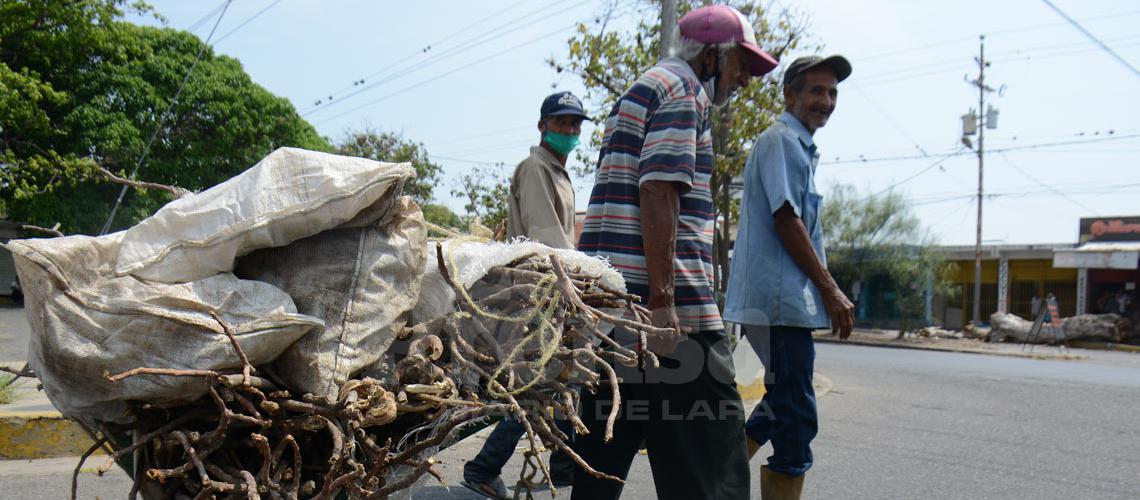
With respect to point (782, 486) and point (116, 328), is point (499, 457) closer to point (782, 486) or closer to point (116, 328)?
point (782, 486)

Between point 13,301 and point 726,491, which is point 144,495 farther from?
point 13,301

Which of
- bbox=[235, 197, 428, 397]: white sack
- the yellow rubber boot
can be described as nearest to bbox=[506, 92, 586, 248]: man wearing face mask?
the yellow rubber boot

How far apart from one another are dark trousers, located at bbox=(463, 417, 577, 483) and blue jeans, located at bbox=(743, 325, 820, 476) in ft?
3.28

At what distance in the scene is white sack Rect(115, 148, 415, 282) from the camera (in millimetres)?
1773

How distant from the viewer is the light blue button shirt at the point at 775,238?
10.9 feet

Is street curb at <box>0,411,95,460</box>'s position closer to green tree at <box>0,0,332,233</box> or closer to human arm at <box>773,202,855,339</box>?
human arm at <box>773,202,855,339</box>

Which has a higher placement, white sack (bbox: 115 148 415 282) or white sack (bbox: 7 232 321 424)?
white sack (bbox: 115 148 415 282)

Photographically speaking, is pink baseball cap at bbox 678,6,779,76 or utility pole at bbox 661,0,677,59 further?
utility pole at bbox 661,0,677,59

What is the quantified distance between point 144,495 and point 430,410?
63cm

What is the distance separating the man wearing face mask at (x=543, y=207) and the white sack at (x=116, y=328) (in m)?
2.22

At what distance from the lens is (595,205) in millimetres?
3041

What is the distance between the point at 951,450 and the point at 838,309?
293 centimetres

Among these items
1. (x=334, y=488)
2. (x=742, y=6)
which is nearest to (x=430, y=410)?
(x=334, y=488)

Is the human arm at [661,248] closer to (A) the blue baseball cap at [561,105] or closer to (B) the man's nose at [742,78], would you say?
(B) the man's nose at [742,78]
